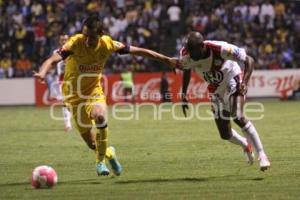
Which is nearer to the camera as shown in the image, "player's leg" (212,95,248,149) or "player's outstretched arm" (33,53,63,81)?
"player's outstretched arm" (33,53,63,81)

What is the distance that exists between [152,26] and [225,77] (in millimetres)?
24596

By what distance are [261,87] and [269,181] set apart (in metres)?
22.8

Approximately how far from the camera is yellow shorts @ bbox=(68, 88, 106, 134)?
36.2 ft

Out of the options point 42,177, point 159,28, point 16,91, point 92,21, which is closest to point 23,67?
point 16,91

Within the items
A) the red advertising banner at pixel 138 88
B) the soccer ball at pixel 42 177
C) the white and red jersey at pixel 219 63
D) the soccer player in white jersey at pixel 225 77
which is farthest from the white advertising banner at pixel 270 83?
the soccer ball at pixel 42 177

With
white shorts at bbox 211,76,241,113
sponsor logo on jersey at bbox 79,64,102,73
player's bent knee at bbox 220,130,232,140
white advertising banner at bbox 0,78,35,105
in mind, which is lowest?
white advertising banner at bbox 0,78,35,105

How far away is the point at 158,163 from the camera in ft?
41.8

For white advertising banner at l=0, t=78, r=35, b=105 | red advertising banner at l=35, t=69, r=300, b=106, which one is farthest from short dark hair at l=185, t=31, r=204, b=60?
white advertising banner at l=0, t=78, r=35, b=105

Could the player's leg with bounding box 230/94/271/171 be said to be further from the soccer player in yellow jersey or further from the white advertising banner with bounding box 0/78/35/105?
the white advertising banner with bounding box 0/78/35/105

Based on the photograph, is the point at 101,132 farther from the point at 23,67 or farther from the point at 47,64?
the point at 23,67

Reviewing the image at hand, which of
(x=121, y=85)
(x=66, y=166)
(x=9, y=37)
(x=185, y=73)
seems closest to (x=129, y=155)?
(x=66, y=166)

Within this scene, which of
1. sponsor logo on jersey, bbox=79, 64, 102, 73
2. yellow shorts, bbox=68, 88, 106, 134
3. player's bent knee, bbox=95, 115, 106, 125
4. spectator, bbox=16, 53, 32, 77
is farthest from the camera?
spectator, bbox=16, 53, 32, 77

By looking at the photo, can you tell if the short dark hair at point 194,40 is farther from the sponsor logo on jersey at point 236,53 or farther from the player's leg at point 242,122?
the player's leg at point 242,122

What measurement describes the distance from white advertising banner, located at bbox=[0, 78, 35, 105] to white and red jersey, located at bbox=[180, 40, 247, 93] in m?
23.0
